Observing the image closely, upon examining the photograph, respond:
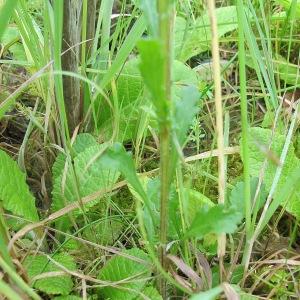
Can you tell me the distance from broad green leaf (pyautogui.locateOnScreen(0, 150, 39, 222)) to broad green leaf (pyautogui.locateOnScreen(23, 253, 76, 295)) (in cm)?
9

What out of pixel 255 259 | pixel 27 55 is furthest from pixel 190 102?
pixel 27 55

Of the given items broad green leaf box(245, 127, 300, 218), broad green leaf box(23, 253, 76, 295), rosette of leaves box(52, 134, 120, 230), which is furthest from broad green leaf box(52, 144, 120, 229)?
broad green leaf box(245, 127, 300, 218)

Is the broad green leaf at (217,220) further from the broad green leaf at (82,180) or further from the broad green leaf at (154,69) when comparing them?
the broad green leaf at (82,180)

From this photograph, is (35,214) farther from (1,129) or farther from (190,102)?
(190,102)

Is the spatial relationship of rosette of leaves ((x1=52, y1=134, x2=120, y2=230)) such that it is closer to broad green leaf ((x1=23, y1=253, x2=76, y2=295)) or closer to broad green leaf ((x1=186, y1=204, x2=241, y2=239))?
broad green leaf ((x1=23, y1=253, x2=76, y2=295))

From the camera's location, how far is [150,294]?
82 centimetres

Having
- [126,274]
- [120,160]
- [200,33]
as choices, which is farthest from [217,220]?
[200,33]

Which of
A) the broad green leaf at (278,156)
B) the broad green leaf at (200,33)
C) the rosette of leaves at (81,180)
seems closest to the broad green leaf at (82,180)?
the rosette of leaves at (81,180)

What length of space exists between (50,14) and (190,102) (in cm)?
Result: 48

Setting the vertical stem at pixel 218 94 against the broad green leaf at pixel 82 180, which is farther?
the broad green leaf at pixel 82 180

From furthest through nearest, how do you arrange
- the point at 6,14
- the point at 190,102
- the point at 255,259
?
the point at 255,259 < the point at 6,14 < the point at 190,102

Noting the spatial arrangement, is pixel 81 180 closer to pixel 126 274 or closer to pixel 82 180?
pixel 82 180

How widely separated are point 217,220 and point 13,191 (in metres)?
0.43

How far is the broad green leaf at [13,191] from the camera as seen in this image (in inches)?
37.8
